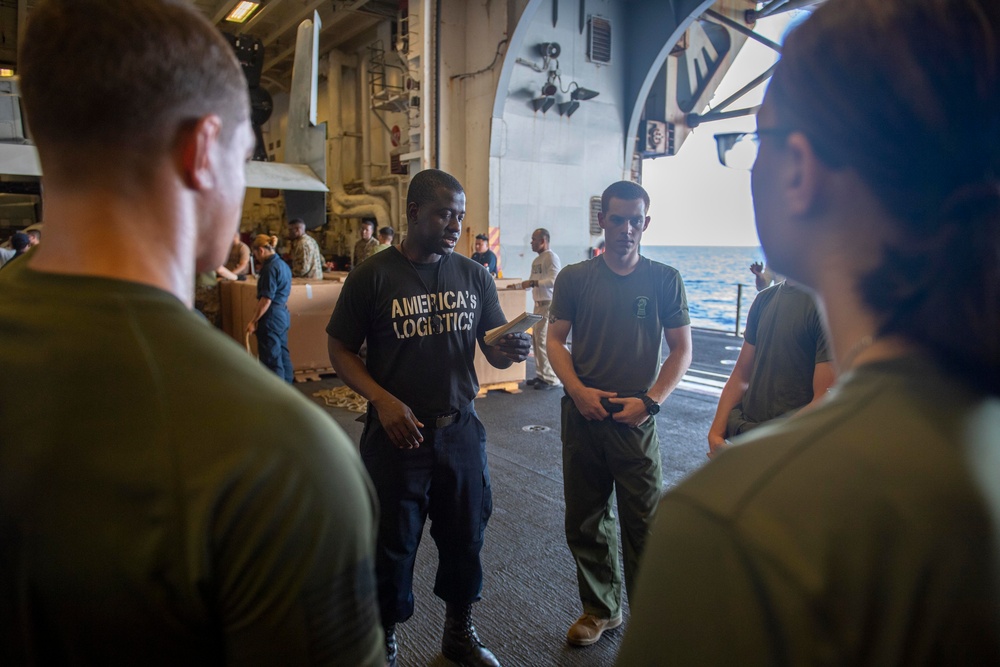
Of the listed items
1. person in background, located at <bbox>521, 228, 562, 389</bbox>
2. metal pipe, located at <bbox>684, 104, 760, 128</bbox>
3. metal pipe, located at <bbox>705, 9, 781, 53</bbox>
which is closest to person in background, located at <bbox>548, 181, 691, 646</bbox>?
person in background, located at <bbox>521, 228, 562, 389</bbox>

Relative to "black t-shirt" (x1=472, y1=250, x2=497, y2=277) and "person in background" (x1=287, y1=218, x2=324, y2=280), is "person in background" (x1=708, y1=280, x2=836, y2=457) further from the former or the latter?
"person in background" (x1=287, y1=218, x2=324, y2=280)

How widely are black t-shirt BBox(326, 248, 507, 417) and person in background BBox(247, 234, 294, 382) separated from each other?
408cm

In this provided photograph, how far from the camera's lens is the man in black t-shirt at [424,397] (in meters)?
2.25

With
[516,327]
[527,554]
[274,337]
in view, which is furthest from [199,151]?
[274,337]

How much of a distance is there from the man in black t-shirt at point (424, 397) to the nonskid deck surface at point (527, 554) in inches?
9.0

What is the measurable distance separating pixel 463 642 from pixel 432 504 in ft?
1.79

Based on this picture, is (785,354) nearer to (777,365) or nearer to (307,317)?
(777,365)

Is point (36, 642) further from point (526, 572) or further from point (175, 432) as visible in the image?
point (526, 572)

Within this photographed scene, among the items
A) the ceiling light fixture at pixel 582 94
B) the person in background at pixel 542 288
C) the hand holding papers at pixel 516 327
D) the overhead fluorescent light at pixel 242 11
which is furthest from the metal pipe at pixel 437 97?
the hand holding papers at pixel 516 327

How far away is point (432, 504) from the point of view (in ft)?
7.74

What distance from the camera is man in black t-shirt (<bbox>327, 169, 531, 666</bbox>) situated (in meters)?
2.25

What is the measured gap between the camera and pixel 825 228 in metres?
0.69

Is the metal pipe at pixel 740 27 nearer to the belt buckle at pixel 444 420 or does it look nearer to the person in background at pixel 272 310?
the person in background at pixel 272 310

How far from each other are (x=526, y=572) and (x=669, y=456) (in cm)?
214
